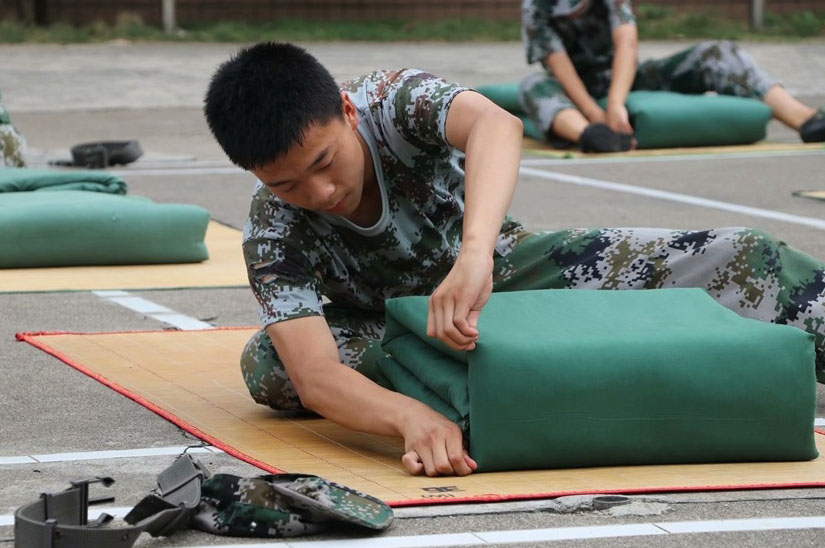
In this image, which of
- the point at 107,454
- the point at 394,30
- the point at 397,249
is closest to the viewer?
the point at 107,454

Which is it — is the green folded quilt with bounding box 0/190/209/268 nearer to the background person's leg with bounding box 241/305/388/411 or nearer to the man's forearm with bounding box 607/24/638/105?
the background person's leg with bounding box 241/305/388/411

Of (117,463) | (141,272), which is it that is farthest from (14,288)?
(117,463)

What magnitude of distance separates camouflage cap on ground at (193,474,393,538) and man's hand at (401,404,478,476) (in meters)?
0.30

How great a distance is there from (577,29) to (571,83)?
35cm

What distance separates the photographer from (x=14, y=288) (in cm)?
501

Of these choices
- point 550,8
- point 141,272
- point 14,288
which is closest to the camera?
point 14,288

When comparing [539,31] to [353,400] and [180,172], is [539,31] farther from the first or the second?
[353,400]

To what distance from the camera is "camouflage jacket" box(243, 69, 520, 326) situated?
3.12m

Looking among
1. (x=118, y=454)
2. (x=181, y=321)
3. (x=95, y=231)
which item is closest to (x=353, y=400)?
(x=118, y=454)

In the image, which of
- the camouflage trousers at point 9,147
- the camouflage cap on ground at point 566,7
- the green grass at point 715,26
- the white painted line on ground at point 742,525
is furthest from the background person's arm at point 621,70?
the green grass at point 715,26

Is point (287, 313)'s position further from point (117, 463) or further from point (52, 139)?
point (52, 139)

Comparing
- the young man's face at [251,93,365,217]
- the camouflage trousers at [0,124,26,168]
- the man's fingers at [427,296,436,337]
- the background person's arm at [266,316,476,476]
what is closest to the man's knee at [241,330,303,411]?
the background person's arm at [266,316,476,476]

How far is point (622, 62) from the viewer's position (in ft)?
28.6

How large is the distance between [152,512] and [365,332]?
1.11 m
